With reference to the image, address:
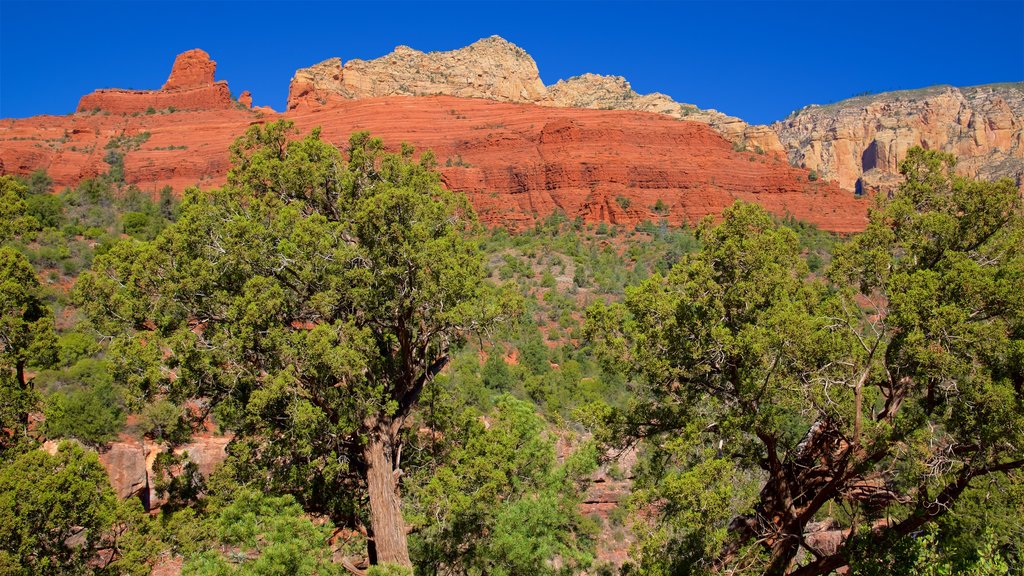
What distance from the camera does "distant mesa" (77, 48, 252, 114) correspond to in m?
95.9

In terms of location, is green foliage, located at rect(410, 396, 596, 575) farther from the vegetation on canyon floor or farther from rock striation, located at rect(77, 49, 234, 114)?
rock striation, located at rect(77, 49, 234, 114)

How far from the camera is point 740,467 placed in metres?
10.7

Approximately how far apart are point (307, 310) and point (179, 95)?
335ft

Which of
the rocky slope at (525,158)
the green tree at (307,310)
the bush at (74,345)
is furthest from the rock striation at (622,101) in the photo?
the green tree at (307,310)

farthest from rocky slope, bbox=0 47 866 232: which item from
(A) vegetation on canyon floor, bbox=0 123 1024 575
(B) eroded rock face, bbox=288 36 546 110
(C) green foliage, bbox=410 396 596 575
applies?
(A) vegetation on canyon floor, bbox=0 123 1024 575

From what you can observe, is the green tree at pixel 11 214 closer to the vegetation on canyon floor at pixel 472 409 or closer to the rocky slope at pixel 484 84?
the vegetation on canyon floor at pixel 472 409

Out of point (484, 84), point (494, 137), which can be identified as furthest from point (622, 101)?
point (494, 137)

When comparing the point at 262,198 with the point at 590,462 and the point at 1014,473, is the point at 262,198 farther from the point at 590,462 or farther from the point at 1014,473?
the point at 1014,473

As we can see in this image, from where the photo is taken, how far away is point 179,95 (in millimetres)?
99125

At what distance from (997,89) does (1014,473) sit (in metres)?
191

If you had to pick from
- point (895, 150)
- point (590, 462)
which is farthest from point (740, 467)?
point (895, 150)

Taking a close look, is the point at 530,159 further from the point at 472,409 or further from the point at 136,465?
the point at 472,409

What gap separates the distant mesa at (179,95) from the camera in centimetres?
9588

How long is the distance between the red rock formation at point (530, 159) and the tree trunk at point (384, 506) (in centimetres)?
5837
